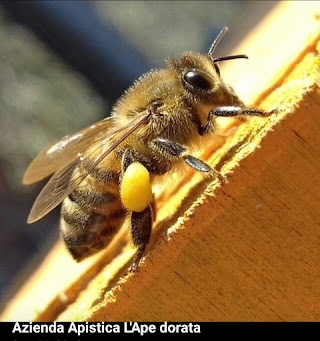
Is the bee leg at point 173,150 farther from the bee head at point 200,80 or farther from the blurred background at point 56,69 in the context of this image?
the blurred background at point 56,69

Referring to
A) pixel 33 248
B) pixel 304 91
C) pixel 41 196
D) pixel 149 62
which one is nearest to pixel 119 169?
pixel 41 196

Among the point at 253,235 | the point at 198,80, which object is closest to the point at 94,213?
the point at 198,80

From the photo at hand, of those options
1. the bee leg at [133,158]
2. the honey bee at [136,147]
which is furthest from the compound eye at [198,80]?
the bee leg at [133,158]

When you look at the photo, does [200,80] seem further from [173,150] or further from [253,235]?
[253,235]

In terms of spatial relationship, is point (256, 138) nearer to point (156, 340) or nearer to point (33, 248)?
point (156, 340)

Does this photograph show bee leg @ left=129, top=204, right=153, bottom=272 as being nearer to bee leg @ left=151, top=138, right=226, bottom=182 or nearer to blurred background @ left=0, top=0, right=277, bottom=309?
bee leg @ left=151, top=138, right=226, bottom=182
